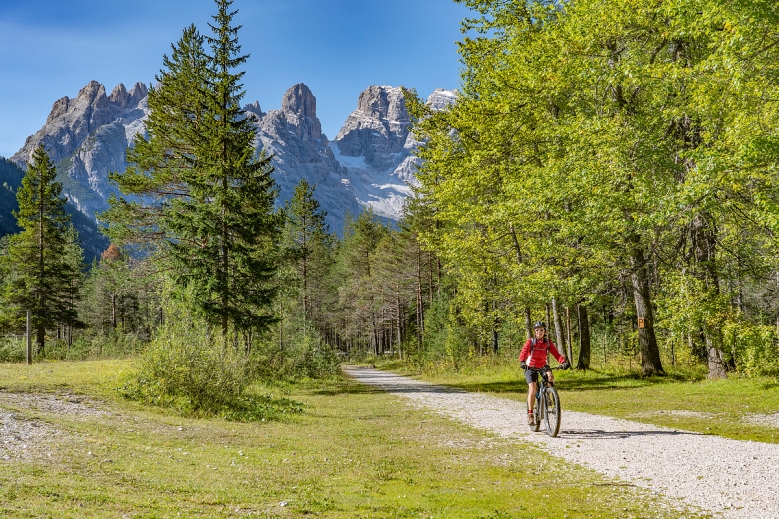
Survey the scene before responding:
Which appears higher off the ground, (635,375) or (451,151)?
(451,151)

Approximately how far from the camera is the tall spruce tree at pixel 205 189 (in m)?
18.9

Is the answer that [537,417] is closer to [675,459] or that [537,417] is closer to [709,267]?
[675,459]

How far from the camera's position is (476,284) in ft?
77.0

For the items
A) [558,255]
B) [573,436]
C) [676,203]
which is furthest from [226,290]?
[676,203]

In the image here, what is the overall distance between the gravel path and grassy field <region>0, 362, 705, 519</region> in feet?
1.51

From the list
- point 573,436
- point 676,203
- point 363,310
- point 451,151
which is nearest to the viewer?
point 573,436

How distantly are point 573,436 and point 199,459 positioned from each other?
639 centimetres

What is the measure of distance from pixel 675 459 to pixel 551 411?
2682mm

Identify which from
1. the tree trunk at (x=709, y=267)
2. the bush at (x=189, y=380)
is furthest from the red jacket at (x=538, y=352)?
the tree trunk at (x=709, y=267)

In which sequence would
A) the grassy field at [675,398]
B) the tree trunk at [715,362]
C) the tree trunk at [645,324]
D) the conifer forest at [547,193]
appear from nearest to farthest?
the grassy field at [675,398] < the conifer forest at [547,193] < the tree trunk at [715,362] < the tree trunk at [645,324]

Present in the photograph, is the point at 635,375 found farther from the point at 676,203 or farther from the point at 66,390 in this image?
the point at 66,390

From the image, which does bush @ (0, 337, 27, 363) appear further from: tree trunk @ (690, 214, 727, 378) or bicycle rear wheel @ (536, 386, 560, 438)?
tree trunk @ (690, 214, 727, 378)

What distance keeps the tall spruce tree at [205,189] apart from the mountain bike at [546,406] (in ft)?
41.4

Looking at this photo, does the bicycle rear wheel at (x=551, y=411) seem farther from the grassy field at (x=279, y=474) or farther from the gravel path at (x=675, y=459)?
the grassy field at (x=279, y=474)
